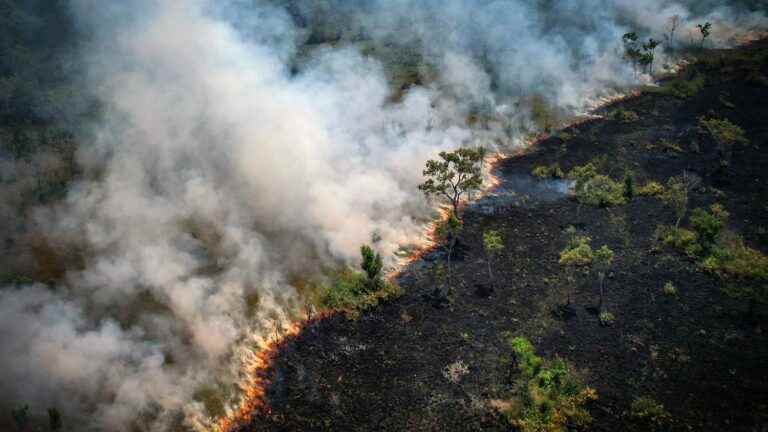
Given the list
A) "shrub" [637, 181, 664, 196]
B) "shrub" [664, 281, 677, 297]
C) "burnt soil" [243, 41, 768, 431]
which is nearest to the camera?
Answer: "burnt soil" [243, 41, 768, 431]

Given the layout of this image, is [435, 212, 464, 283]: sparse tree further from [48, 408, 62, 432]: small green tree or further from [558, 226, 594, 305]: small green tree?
[48, 408, 62, 432]: small green tree

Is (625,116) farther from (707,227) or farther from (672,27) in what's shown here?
(672,27)

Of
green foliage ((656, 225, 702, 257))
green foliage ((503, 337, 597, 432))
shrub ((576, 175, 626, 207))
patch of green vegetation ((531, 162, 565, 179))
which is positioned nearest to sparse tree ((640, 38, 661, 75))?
patch of green vegetation ((531, 162, 565, 179))

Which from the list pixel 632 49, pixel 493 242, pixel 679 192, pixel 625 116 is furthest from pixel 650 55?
pixel 493 242

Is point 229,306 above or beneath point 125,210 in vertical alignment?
beneath

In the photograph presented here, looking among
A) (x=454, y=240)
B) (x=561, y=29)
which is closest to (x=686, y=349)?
(x=454, y=240)

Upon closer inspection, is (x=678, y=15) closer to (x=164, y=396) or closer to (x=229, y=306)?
(x=229, y=306)

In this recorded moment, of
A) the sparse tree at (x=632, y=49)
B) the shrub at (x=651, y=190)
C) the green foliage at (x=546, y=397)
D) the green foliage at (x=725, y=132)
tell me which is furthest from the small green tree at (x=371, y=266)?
the sparse tree at (x=632, y=49)
